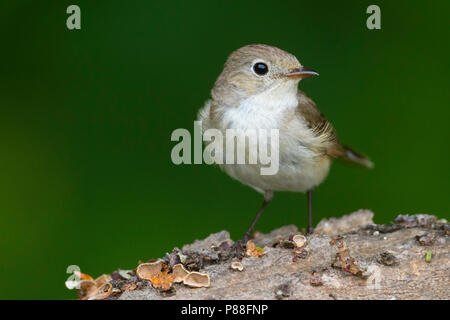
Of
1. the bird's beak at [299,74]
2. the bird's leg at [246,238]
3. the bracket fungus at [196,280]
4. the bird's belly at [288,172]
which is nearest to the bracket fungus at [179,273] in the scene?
the bracket fungus at [196,280]

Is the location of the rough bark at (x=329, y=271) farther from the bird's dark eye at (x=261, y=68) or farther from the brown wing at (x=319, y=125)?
the bird's dark eye at (x=261, y=68)

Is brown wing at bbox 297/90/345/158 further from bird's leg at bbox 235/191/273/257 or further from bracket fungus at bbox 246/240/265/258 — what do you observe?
bracket fungus at bbox 246/240/265/258

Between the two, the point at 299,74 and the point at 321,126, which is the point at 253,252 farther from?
the point at 321,126

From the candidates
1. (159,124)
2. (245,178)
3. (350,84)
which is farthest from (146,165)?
(350,84)

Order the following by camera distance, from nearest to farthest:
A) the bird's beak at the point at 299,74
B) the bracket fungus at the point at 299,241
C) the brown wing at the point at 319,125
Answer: the bracket fungus at the point at 299,241 → the bird's beak at the point at 299,74 → the brown wing at the point at 319,125

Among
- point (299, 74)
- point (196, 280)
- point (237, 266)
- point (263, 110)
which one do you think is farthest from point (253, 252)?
point (299, 74)

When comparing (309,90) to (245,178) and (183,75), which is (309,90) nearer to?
(183,75)
